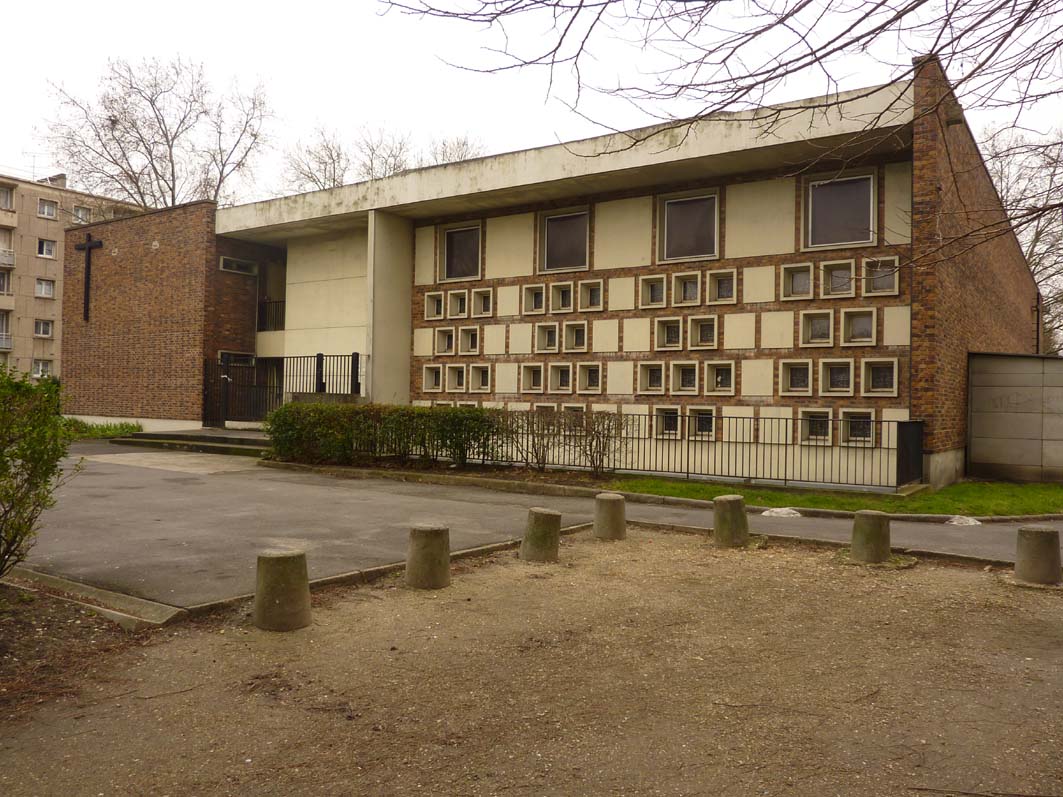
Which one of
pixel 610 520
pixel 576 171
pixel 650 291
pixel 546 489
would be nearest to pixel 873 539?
pixel 610 520

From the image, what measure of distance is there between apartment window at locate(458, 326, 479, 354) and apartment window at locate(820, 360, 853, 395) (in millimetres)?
9132

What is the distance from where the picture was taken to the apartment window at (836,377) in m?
16.2

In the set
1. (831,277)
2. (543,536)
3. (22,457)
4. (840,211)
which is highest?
(840,211)

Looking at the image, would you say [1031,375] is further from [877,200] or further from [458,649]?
[458,649]

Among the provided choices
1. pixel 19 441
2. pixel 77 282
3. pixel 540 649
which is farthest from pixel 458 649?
pixel 77 282

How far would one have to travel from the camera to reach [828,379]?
16531 millimetres

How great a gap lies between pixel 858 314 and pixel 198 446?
15.9 meters

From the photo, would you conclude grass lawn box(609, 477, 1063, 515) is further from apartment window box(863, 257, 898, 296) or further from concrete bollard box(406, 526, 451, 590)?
concrete bollard box(406, 526, 451, 590)

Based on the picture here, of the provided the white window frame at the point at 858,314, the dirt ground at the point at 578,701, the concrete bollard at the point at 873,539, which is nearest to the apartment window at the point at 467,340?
the white window frame at the point at 858,314

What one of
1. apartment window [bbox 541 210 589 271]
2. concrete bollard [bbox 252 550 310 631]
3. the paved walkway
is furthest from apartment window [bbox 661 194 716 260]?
concrete bollard [bbox 252 550 310 631]

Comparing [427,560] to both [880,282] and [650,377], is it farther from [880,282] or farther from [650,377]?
[650,377]

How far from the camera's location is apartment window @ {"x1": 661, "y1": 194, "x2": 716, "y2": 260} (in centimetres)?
1834

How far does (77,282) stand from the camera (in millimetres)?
27953

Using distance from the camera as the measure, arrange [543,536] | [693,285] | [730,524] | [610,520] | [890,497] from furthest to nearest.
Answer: [693,285] → [890,497] → [610,520] → [730,524] → [543,536]
